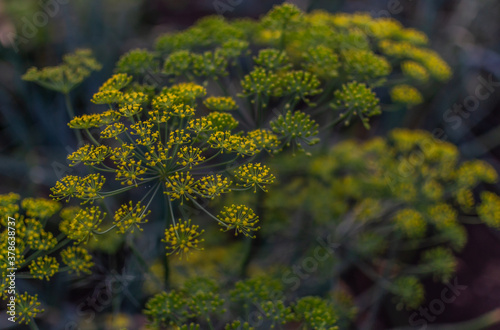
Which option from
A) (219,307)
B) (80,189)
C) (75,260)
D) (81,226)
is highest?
(80,189)

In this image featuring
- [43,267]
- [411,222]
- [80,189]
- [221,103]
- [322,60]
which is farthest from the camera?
[411,222]

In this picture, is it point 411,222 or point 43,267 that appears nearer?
point 43,267

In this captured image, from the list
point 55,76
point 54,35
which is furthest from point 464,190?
point 54,35

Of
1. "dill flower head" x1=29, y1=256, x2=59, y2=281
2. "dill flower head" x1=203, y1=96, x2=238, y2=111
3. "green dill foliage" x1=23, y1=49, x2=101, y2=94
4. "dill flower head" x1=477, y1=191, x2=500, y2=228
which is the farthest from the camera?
"dill flower head" x1=477, y1=191, x2=500, y2=228

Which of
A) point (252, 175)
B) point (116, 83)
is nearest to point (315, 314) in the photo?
point (252, 175)

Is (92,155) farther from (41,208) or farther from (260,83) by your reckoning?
(260,83)

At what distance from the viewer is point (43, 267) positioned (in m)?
1.27

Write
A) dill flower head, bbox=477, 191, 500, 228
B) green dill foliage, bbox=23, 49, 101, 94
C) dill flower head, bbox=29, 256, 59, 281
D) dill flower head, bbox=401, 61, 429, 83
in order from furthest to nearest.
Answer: dill flower head, bbox=477, 191, 500, 228 → dill flower head, bbox=401, 61, 429, 83 → green dill foliage, bbox=23, 49, 101, 94 → dill flower head, bbox=29, 256, 59, 281

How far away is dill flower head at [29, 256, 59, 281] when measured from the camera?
125 cm

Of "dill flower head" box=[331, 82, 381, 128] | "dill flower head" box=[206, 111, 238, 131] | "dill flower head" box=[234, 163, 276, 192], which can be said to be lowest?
"dill flower head" box=[234, 163, 276, 192]

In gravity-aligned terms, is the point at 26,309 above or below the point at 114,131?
below

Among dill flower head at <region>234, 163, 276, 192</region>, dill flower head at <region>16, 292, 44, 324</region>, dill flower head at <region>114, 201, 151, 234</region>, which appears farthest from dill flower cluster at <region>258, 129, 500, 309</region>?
dill flower head at <region>16, 292, 44, 324</region>

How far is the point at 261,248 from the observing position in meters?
2.50

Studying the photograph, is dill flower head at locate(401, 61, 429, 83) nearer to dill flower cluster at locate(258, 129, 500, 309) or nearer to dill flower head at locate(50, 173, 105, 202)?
dill flower cluster at locate(258, 129, 500, 309)
